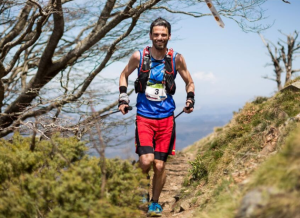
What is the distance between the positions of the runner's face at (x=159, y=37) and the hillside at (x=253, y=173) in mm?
2043

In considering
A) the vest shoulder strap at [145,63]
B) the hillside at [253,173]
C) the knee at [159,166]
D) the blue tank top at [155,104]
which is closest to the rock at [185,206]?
the hillside at [253,173]

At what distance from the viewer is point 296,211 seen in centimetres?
223

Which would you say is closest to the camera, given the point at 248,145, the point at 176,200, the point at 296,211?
the point at 296,211

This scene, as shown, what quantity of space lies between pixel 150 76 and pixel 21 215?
278cm

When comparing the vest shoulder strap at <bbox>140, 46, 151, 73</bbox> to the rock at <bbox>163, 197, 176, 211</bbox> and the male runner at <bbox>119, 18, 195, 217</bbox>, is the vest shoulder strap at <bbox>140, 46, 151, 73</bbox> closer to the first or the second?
the male runner at <bbox>119, 18, 195, 217</bbox>

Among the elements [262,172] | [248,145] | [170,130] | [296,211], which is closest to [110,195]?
[262,172]

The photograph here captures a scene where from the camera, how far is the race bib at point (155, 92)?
5152mm

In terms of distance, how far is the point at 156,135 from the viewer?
17.1 feet

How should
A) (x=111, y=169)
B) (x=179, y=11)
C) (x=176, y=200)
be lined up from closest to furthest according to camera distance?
1. (x=111, y=169)
2. (x=176, y=200)
3. (x=179, y=11)

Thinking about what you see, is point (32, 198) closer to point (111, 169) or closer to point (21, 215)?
point (21, 215)

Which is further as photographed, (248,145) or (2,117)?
(2,117)

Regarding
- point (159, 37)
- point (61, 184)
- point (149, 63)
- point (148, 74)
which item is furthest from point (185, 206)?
point (61, 184)

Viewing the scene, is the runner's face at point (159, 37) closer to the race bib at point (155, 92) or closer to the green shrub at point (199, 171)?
the race bib at point (155, 92)

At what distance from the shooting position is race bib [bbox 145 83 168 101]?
5.15m
